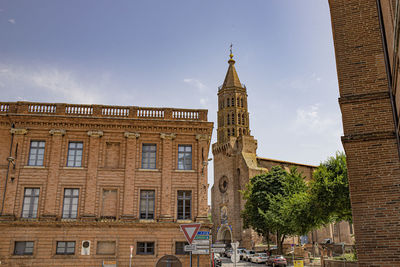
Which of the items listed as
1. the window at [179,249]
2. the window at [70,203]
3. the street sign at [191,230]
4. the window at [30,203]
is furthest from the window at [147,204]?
the street sign at [191,230]

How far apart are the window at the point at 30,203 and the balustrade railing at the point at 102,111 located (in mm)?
5641

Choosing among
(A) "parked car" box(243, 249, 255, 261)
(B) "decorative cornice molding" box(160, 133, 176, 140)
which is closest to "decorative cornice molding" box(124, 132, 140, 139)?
(B) "decorative cornice molding" box(160, 133, 176, 140)

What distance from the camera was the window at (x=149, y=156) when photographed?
2652cm

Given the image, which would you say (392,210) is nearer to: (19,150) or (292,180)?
(19,150)

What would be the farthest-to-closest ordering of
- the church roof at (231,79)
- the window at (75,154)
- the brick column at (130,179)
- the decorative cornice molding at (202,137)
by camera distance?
the church roof at (231,79)
the decorative cornice molding at (202,137)
the window at (75,154)
the brick column at (130,179)

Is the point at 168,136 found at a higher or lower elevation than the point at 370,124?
higher

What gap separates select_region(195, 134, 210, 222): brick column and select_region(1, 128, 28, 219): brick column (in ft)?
39.9

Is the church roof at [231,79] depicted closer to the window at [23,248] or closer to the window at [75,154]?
the window at [75,154]

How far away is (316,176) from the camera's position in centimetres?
3058

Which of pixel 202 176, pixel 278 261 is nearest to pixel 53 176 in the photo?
pixel 202 176

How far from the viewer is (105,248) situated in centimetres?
2411

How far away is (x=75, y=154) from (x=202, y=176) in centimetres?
910

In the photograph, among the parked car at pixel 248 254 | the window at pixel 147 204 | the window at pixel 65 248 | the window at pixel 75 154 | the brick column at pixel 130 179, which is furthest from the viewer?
the parked car at pixel 248 254

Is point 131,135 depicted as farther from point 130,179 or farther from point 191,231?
point 191,231
